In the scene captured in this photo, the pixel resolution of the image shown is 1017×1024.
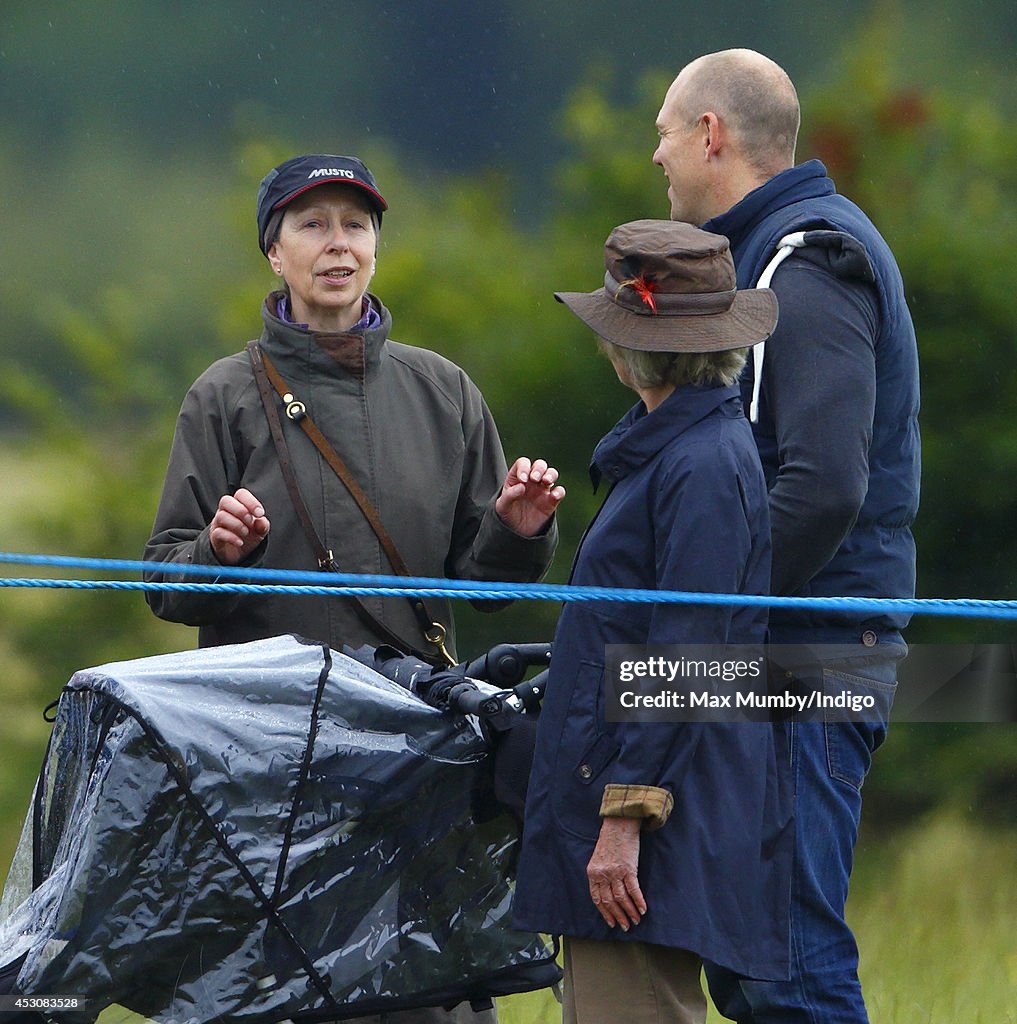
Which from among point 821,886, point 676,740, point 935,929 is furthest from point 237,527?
point 935,929

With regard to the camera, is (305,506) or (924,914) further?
(924,914)

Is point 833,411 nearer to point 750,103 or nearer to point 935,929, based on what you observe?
point 750,103

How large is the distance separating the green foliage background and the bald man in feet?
6.21

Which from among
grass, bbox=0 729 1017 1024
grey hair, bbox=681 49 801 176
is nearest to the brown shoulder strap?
grey hair, bbox=681 49 801 176

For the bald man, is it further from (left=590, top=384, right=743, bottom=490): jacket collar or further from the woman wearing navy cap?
the woman wearing navy cap

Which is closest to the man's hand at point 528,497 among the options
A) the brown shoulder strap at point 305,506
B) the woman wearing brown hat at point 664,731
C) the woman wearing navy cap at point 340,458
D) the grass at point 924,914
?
the woman wearing navy cap at point 340,458

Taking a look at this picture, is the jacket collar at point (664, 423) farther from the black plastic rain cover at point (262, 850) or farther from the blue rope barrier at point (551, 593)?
the black plastic rain cover at point (262, 850)

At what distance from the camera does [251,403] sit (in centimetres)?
287

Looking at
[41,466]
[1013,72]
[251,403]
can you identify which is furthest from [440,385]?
[1013,72]

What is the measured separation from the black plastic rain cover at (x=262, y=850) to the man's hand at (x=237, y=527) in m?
0.24

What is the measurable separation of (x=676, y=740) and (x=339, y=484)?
94 cm

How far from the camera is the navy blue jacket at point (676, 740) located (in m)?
2.13

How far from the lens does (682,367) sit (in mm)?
2279

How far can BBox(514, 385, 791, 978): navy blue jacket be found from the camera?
2.13m
